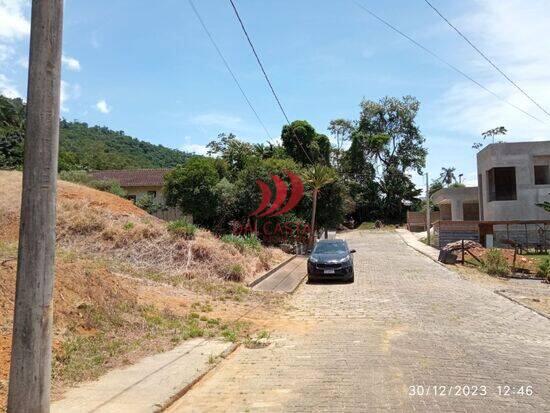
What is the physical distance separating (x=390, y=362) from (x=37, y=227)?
5.10m

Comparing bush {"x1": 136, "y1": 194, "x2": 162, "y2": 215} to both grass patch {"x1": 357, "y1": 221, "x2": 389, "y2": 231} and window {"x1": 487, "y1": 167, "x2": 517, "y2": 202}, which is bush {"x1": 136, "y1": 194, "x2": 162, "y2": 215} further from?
grass patch {"x1": 357, "y1": 221, "x2": 389, "y2": 231}

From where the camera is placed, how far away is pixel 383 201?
2662 inches

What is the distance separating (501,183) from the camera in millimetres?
34906

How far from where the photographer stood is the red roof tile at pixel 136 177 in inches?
1984

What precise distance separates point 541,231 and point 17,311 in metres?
31.7

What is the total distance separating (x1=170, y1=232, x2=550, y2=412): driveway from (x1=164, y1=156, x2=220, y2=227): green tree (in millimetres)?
17616

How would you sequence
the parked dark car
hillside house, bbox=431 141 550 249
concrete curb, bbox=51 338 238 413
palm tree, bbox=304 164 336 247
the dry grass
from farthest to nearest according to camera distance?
hillside house, bbox=431 141 550 249, palm tree, bbox=304 164 336 247, the parked dark car, the dry grass, concrete curb, bbox=51 338 238 413

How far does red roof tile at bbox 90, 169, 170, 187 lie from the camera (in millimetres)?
50406

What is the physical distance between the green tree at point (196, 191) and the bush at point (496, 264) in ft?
51.3

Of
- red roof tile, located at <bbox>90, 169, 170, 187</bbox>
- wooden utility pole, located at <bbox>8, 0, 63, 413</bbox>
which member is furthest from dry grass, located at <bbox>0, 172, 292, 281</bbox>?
red roof tile, located at <bbox>90, 169, 170, 187</bbox>

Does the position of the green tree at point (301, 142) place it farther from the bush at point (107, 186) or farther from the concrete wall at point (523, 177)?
the concrete wall at point (523, 177)

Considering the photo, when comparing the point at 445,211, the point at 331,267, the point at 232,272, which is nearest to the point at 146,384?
the point at 232,272

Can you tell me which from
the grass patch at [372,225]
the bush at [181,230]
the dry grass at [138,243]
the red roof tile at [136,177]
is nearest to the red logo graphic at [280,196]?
the dry grass at [138,243]

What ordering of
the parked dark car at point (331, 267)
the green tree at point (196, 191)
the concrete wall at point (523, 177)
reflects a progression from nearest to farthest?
the parked dark car at point (331, 267), the green tree at point (196, 191), the concrete wall at point (523, 177)
